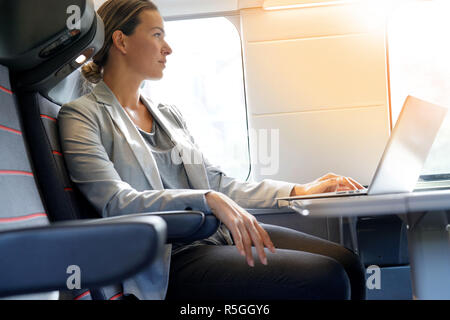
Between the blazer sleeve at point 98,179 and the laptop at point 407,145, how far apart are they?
1.36ft

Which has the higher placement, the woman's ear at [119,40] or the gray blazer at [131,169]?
the woman's ear at [119,40]

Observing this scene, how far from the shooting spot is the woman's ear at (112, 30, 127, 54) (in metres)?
1.66

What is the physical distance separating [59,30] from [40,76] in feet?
0.60

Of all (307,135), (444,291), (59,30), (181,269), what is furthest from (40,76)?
(307,135)

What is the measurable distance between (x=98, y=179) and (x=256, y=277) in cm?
49

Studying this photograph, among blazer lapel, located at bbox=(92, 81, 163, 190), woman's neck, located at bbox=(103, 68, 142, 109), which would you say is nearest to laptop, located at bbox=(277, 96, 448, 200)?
blazer lapel, located at bbox=(92, 81, 163, 190)

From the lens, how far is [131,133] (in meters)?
1.47

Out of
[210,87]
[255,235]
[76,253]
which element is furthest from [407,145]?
[210,87]

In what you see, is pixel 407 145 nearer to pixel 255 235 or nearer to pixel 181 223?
pixel 255 235

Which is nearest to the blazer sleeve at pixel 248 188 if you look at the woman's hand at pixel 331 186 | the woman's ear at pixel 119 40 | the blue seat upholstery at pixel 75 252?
the woman's hand at pixel 331 186

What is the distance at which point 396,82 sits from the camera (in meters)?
2.81

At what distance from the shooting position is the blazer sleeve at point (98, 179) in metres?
1.12

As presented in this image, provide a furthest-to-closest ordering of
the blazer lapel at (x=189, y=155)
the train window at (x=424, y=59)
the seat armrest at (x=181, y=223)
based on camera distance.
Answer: the train window at (x=424, y=59)
the blazer lapel at (x=189, y=155)
the seat armrest at (x=181, y=223)

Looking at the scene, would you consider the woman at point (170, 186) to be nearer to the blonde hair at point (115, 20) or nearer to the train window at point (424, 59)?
the blonde hair at point (115, 20)
